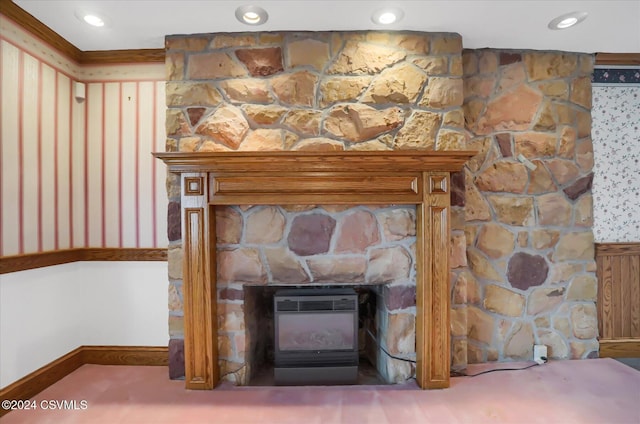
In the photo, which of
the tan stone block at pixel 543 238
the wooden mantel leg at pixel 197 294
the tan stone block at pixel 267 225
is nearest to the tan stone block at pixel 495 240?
the tan stone block at pixel 543 238

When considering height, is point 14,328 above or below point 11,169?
below

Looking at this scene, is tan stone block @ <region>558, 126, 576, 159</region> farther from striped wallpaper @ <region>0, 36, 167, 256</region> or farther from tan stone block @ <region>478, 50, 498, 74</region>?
striped wallpaper @ <region>0, 36, 167, 256</region>

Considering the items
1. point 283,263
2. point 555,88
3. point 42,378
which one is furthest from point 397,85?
point 42,378

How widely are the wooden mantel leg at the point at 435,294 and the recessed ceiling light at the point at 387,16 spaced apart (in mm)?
1077

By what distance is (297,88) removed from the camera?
6.75ft

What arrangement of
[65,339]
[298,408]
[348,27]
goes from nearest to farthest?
[298,408], [348,27], [65,339]

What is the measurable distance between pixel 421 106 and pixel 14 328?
111 inches

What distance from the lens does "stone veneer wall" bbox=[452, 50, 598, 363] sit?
7.56ft

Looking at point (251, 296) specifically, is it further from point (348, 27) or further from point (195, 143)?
point (348, 27)

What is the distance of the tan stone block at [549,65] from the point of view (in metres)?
2.32

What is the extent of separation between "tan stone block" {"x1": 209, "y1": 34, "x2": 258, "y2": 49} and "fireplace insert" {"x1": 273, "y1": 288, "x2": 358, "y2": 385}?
1.66m

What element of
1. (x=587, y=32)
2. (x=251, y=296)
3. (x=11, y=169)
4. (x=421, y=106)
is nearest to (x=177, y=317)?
(x=251, y=296)

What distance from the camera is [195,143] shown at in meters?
2.07

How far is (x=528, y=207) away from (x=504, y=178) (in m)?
0.28
